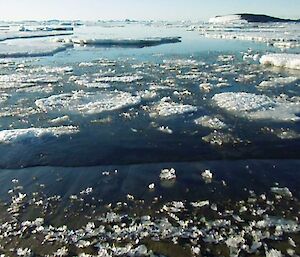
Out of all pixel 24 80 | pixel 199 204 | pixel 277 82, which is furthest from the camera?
pixel 24 80

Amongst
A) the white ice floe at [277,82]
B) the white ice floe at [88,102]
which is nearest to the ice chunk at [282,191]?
the white ice floe at [88,102]

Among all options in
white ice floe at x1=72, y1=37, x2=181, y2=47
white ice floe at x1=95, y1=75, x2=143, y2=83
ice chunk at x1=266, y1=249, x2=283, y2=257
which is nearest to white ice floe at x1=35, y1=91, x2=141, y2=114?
white ice floe at x1=95, y1=75, x2=143, y2=83

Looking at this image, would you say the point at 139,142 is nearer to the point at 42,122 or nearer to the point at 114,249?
the point at 42,122

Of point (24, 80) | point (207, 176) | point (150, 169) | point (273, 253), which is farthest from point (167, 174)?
point (24, 80)

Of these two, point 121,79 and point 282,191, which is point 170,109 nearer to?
point 282,191

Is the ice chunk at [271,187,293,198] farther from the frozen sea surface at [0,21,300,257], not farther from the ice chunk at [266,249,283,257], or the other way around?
the ice chunk at [266,249,283,257]

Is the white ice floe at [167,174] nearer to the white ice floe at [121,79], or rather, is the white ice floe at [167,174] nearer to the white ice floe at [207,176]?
the white ice floe at [207,176]

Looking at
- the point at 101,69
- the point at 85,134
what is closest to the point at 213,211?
the point at 85,134
